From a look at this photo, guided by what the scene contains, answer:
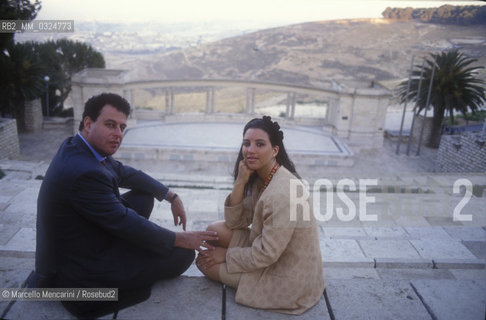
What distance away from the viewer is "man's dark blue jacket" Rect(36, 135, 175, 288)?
3104 millimetres

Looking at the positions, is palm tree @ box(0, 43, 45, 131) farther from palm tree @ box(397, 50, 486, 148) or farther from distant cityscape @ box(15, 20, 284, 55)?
distant cityscape @ box(15, 20, 284, 55)

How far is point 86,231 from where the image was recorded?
129 inches

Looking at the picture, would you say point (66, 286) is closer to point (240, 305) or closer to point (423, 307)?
point (240, 305)

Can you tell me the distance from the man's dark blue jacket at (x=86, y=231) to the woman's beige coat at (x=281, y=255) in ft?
2.38

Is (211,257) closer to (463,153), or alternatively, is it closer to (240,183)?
(240,183)

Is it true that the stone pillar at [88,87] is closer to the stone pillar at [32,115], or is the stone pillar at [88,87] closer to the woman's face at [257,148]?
the stone pillar at [32,115]

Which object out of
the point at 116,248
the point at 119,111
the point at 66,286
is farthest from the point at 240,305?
the point at 119,111

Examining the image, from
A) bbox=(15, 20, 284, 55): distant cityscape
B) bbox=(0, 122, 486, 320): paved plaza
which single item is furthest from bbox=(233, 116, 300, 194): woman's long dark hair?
bbox=(15, 20, 284, 55): distant cityscape

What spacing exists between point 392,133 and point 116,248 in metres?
29.0

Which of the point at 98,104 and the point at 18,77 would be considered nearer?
the point at 98,104

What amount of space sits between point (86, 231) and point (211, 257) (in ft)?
3.70

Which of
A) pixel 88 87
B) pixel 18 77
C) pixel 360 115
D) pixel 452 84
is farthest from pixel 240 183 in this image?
pixel 452 84

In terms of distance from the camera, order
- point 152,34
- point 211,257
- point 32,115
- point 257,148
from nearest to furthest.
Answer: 1. point 257,148
2. point 211,257
3. point 32,115
4. point 152,34

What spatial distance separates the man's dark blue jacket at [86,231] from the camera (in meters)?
3.10
